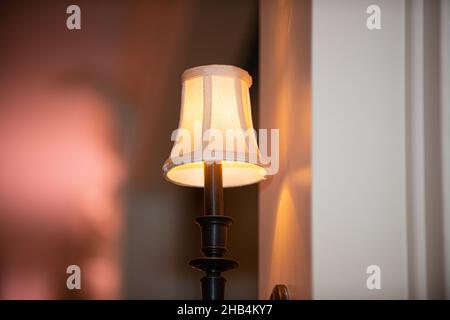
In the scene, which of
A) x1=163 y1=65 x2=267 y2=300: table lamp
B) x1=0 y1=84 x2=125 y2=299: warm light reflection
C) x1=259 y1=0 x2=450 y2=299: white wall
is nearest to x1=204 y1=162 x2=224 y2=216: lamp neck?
x1=163 y1=65 x2=267 y2=300: table lamp

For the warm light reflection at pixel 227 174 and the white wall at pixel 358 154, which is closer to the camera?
the white wall at pixel 358 154

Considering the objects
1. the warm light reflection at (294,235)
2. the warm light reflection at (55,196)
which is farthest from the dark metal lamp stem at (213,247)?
the warm light reflection at (55,196)

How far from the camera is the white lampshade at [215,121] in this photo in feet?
4.39

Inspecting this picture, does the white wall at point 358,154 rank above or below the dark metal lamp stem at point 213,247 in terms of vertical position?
above

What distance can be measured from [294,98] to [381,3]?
0.35 metres

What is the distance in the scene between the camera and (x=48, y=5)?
2928 millimetres

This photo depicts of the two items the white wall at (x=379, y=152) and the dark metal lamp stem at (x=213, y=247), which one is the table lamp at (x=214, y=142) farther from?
the white wall at (x=379, y=152)

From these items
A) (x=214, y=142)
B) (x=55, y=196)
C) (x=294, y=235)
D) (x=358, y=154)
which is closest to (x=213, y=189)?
(x=214, y=142)

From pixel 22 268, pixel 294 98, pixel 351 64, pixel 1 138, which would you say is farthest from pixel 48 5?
pixel 351 64

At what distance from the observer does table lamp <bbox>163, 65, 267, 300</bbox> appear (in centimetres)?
134

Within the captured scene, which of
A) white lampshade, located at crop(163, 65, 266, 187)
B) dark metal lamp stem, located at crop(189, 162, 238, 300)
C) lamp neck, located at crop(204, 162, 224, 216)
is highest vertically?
white lampshade, located at crop(163, 65, 266, 187)

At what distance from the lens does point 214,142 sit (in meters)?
1.34

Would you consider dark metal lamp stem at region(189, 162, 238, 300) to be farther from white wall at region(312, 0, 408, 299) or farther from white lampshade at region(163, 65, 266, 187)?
white wall at region(312, 0, 408, 299)

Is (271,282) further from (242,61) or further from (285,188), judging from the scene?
(242,61)
